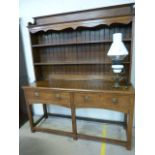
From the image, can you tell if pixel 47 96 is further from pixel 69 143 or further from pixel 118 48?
pixel 118 48

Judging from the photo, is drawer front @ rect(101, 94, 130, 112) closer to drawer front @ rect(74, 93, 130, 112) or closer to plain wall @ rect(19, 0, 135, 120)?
drawer front @ rect(74, 93, 130, 112)

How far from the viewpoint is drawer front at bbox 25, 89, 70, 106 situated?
6.42 ft

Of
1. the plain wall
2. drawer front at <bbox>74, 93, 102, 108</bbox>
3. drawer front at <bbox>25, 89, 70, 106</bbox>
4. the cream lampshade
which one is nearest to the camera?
the cream lampshade

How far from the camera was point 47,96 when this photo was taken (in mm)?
2062

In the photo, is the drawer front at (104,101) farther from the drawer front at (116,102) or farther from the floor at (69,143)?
the floor at (69,143)

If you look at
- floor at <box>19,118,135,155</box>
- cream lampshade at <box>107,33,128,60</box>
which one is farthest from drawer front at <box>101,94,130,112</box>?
floor at <box>19,118,135,155</box>

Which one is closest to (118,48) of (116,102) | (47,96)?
(116,102)

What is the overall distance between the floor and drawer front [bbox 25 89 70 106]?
63 cm

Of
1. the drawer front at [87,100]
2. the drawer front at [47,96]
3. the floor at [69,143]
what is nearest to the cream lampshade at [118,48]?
the drawer front at [87,100]

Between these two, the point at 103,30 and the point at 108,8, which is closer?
the point at 108,8

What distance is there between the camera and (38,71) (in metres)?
2.51

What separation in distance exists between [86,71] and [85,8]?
104 cm
